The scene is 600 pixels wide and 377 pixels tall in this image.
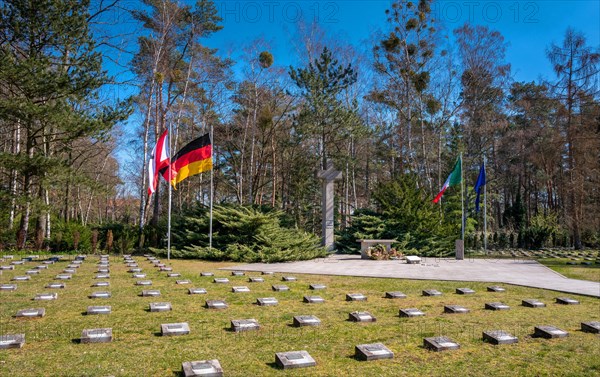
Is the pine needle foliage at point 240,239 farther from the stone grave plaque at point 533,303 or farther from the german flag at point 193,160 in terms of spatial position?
the stone grave plaque at point 533,303

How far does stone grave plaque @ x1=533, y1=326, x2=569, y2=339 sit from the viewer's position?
17.6ft

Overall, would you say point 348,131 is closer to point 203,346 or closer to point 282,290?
point 282,290

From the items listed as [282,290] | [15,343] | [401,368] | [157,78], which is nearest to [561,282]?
[282,290]

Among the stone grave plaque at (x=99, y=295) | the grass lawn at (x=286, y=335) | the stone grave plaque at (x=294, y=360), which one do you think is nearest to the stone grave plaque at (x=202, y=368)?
the grass lawn at (x=286, y=335)

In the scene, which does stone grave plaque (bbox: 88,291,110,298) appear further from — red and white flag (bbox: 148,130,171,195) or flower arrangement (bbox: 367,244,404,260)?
flower arrangement (bbox: 367,244,404,260)

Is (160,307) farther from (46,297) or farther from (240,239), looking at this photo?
(240,239)

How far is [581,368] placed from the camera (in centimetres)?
429

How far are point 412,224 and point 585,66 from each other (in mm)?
15208

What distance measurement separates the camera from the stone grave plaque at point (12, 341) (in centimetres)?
455

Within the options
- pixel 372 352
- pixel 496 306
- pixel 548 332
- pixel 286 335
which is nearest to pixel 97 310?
pixel 286 335

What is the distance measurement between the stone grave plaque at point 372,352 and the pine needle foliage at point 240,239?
10414mm

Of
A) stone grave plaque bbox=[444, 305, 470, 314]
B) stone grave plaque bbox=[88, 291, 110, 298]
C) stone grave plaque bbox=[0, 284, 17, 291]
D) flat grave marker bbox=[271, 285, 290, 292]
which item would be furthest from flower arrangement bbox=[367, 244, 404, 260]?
stone grave plaque bbox=[0, 284, 17, 291]

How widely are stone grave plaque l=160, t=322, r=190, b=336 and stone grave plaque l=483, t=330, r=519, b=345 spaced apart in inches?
144

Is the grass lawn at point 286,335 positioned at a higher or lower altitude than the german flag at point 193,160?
lower
